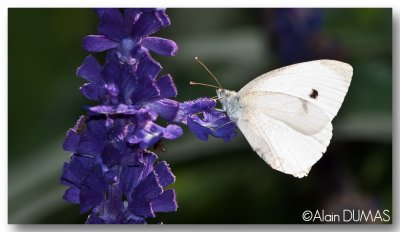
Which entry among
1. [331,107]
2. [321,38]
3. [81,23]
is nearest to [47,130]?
[81,23]

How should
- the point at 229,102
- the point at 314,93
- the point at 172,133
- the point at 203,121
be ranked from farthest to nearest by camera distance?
the point at 314,93 → the point at 229,102 → the point at 203,121 → the point at 172,133

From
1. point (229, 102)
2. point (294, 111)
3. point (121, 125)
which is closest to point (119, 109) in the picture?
point (121, 125)

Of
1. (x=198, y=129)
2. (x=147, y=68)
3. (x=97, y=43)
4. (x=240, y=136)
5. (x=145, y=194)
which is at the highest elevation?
(x=97, y=43)

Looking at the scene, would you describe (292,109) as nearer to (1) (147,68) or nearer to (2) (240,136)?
(1) (147,68)

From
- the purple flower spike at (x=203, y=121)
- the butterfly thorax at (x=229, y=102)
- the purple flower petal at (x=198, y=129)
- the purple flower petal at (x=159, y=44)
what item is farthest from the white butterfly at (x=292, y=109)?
the purple flower petal at (x=159, y=44)

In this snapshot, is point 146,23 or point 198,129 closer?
point 146,23

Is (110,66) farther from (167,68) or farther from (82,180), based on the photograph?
(167,68)

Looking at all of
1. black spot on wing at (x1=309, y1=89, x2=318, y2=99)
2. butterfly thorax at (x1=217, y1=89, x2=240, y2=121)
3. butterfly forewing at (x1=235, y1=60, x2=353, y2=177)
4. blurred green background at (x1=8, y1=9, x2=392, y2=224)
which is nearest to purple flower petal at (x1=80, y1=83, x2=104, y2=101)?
butterfly thorax at (x1=217, y1=89, x2=240, y2=121)
